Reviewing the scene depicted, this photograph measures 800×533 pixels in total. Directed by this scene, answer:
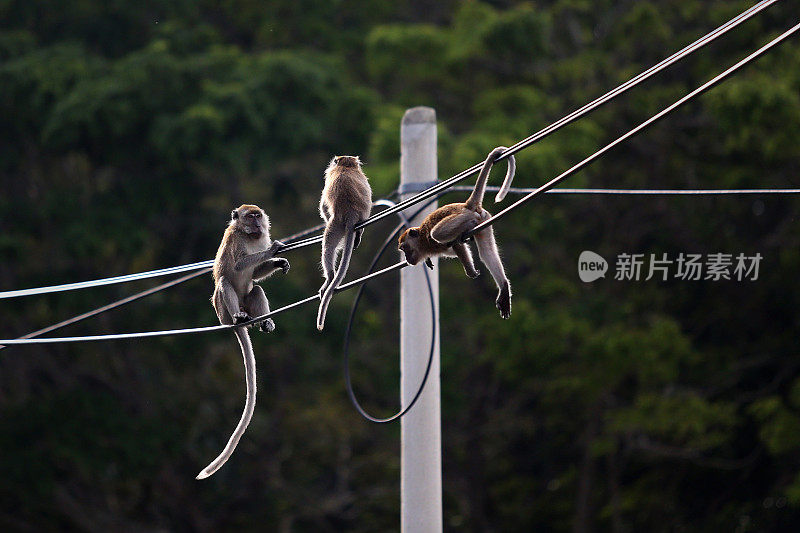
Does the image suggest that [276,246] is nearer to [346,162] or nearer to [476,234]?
[346,162]

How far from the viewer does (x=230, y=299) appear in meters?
5.60

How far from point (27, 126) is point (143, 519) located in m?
5.39

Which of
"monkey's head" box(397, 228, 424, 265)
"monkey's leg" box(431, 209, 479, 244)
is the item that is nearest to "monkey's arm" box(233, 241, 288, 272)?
"monkey's head" box(397, 228, 424, 265)

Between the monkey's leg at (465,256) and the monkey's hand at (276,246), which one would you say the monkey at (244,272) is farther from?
the monkey's leg at (465,256)

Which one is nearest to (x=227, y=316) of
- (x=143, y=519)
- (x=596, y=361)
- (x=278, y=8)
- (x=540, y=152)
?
(x=540, y=152)

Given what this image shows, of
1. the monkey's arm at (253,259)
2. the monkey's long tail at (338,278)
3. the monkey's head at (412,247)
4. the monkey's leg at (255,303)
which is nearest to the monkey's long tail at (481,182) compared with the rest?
the monkey's head at (412,247)

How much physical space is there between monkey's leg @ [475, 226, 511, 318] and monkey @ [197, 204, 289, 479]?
1.19m

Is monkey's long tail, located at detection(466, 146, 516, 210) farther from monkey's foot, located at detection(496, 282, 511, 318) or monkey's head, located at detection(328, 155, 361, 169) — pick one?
monkey's head, located at detection(328, 155, 361, 169)

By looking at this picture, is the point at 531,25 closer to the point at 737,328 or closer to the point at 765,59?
the point at 765,59

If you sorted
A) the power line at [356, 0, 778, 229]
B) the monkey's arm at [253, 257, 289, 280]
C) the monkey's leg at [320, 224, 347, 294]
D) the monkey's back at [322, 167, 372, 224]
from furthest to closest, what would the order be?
the monkey's arm at [253, 257, 289, 280] → the monkey's back at [322, 167, 372, 224] → the monkey's leg at [320, 224, 347, 294] → the power line at [356, 0, 778, 229]

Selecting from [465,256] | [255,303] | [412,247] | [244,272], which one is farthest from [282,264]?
[465,256]

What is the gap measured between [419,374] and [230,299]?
1270 mm

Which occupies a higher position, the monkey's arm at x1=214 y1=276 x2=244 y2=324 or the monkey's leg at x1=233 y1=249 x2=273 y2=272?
the monkey's leg at x1=233 y1=249 x2=273 y2=272

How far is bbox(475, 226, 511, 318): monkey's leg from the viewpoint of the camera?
4.56m
